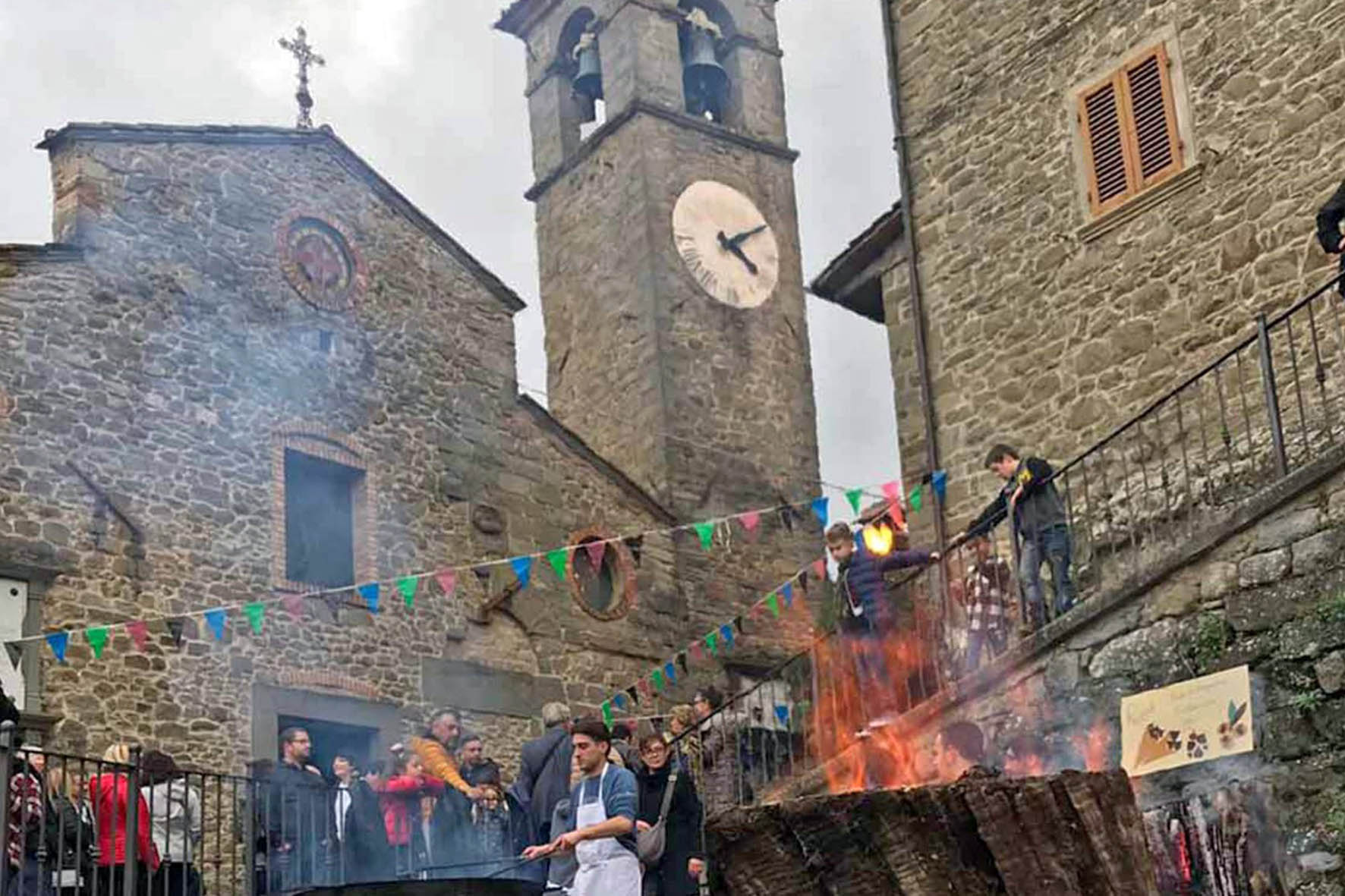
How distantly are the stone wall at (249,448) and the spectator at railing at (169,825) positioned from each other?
11.6ft

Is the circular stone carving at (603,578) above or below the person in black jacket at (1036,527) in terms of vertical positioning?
above

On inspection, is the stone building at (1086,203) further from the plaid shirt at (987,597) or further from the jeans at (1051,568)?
the jeans at (1051,568)

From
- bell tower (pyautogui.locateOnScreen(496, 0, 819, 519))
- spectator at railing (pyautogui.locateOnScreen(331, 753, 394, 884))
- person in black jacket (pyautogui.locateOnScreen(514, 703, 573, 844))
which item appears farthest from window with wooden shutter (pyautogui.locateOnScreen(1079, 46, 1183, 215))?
bell tower (pyautogui.locateOnScreen(496, 0, 819, 519))

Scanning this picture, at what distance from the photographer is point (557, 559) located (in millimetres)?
18016

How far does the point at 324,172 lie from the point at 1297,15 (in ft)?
30.4

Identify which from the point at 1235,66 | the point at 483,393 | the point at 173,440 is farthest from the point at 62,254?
the point at 1235,66

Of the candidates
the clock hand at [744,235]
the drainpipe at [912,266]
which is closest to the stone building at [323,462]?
the clock hand at [744,235]

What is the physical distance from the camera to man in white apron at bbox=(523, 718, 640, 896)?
765cm

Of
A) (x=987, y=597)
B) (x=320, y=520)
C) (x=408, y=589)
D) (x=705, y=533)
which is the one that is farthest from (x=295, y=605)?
(x=987, y=597)

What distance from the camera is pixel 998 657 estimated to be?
1078 cm

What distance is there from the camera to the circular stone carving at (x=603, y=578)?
1839cm

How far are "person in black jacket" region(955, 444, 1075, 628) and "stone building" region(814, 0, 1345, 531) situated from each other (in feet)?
5.76

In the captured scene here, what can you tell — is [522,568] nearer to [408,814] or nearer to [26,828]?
[408,814]

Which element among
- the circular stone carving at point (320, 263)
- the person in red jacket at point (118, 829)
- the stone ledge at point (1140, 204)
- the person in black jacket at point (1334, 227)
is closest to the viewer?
the person in red jacket at point (118, 829)
